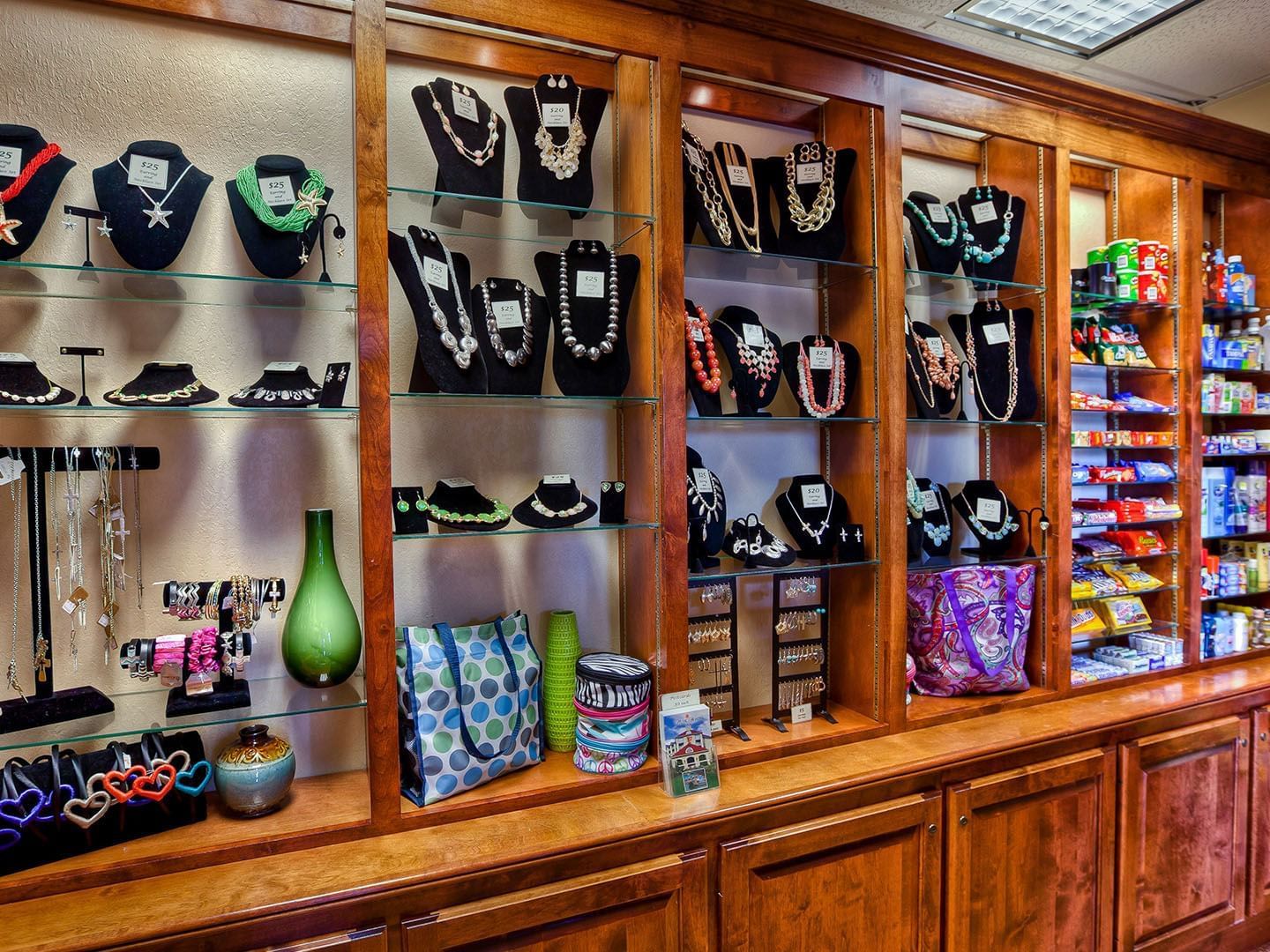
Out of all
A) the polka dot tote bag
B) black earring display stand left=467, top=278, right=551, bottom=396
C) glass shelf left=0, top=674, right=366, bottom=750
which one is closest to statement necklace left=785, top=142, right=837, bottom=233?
black earring display stand left=467, top=278, right=551, bottom=396

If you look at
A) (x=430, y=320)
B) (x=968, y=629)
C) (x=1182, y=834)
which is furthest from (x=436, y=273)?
(x=1182, y=834)

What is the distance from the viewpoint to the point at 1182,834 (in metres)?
2.33

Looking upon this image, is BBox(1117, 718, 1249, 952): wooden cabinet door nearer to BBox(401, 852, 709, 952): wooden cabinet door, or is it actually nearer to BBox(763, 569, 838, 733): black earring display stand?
BBox(763, 569, 838, 733): black earring display stand

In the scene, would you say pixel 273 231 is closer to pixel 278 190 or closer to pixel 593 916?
pixel 278 190

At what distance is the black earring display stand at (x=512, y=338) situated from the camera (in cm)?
178

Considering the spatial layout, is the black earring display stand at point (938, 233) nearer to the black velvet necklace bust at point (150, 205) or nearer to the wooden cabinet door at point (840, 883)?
the wooden cabinet door at point (840, 883)

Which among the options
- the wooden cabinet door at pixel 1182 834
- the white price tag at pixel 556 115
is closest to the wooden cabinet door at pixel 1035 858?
the wooden cabinet door at pixel 1182 834

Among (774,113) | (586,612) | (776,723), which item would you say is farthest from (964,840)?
(774,113)

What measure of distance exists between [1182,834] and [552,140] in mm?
2767

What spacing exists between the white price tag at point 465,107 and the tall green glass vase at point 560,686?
1265 mm

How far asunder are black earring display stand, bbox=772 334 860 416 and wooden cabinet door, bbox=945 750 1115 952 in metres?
1.13

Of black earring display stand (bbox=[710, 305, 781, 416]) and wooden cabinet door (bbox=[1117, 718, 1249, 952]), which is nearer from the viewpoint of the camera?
black earring display stand (bbox=[710, 305, 781, 416])

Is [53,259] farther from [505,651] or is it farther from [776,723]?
[776,723]

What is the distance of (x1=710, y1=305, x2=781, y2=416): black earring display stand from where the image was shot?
6.95 feet
